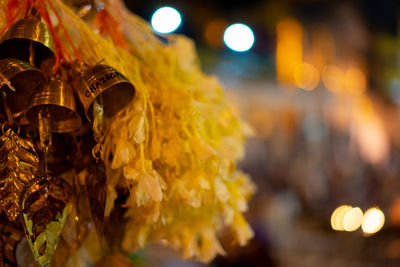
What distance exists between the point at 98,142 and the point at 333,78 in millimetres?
7129

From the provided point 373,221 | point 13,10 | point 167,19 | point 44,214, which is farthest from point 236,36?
point 44,214

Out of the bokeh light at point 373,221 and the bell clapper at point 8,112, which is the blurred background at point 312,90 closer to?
the bokeh light at point 373,221

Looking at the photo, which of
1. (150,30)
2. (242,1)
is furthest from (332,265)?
(242,1)

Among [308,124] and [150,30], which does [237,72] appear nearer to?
[308,124]

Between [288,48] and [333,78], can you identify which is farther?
[333,78]

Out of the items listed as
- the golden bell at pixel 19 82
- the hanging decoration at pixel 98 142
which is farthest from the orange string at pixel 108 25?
the golden bell at pixel 19 82

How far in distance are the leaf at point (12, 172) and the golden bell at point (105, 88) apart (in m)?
0.15

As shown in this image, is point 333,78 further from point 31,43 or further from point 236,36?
point 31,43

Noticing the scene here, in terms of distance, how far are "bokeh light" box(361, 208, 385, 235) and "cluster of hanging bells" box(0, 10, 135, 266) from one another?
3.43 metres

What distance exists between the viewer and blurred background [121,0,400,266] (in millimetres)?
6312

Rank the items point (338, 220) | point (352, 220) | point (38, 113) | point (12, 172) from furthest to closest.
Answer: point (338, 220), point (352, 220), point (38, 113), point (12, 172)

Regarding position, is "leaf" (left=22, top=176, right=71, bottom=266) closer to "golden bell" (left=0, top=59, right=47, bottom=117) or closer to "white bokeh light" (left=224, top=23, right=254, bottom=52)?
"golden bell" (left=0, top=59, right=47, bottom=117)

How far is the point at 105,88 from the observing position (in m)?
0.81

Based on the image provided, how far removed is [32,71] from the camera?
818 mm
